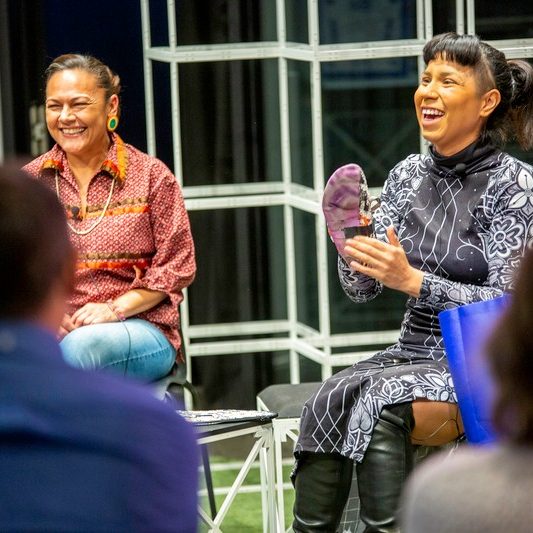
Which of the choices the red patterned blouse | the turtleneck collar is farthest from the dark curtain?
the turtleneck collar

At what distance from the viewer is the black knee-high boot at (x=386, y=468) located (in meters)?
3.09

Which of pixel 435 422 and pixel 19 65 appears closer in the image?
pixel 435 422

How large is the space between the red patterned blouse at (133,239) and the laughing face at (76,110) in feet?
0.31

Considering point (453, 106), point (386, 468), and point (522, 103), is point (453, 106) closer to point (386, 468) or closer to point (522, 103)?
point (522, 103)

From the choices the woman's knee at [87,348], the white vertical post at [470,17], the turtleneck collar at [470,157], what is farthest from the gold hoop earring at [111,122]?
the white vertical post at [470,17]

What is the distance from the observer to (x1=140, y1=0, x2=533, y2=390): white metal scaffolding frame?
14.8 ft

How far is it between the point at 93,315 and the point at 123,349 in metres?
0.16

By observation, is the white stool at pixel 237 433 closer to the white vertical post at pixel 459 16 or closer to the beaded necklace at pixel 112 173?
the beaded necklace at pixel 112 173

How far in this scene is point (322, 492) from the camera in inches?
126

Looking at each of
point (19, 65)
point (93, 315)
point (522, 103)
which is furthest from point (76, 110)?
point (19, 65)

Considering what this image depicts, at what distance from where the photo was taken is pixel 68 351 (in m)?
3.50

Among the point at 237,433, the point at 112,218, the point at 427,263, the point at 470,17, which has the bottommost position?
the point at 237,433

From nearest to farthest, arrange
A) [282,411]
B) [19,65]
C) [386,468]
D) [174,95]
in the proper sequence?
[386,468]
[282,411]
[174,95]
[19,65]

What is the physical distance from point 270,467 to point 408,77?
1761mm
